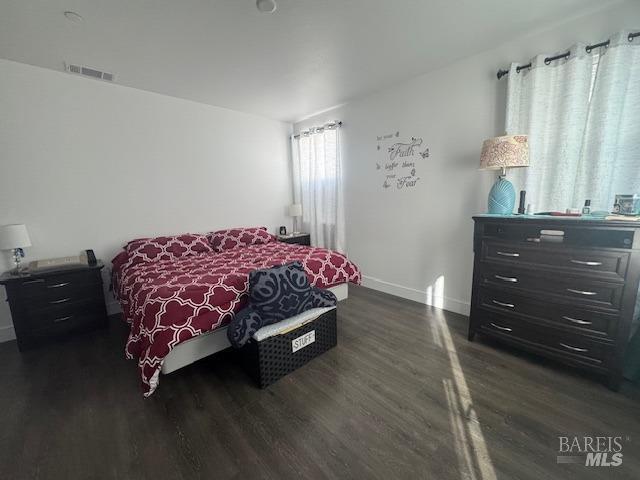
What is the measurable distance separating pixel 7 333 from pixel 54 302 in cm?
63

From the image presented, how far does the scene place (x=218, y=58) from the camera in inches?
91.6

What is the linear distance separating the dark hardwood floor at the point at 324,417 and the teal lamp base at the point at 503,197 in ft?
3.58

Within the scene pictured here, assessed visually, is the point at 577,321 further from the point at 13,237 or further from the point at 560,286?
the point at 13,237

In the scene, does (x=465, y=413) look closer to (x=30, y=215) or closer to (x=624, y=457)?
(x=624, y=457)

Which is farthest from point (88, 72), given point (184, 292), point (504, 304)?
point (504, 304)

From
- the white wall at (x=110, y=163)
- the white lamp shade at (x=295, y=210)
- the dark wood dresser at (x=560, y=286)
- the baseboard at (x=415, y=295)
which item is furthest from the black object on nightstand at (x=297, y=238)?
the dark wood dresser at (x=560, y=286)

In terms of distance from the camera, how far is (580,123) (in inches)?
76.1

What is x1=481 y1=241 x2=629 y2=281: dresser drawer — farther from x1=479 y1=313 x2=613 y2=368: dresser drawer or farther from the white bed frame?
the white bed frame

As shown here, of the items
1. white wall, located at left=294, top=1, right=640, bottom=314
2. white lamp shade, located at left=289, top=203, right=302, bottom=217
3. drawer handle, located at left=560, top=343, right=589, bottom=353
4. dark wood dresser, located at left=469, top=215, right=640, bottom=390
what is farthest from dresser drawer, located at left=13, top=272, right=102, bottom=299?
drawer handle, located at left=560, top=343, right=589, bottom=353

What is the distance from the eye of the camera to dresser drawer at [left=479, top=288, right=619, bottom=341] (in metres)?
1.64

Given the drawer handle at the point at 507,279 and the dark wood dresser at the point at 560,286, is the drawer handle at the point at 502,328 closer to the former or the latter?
the dark wood dresser at the point at 560,286

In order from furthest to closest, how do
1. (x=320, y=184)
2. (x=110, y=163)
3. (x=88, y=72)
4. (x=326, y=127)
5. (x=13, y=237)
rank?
(x=320, y=184)
(x=326, y=127)
(x=110, y=163)
(x=88, y=72)
(x=13, y=237)

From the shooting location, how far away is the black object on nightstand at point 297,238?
13.2 ft

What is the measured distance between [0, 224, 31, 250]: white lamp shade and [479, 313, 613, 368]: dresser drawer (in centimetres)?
396
